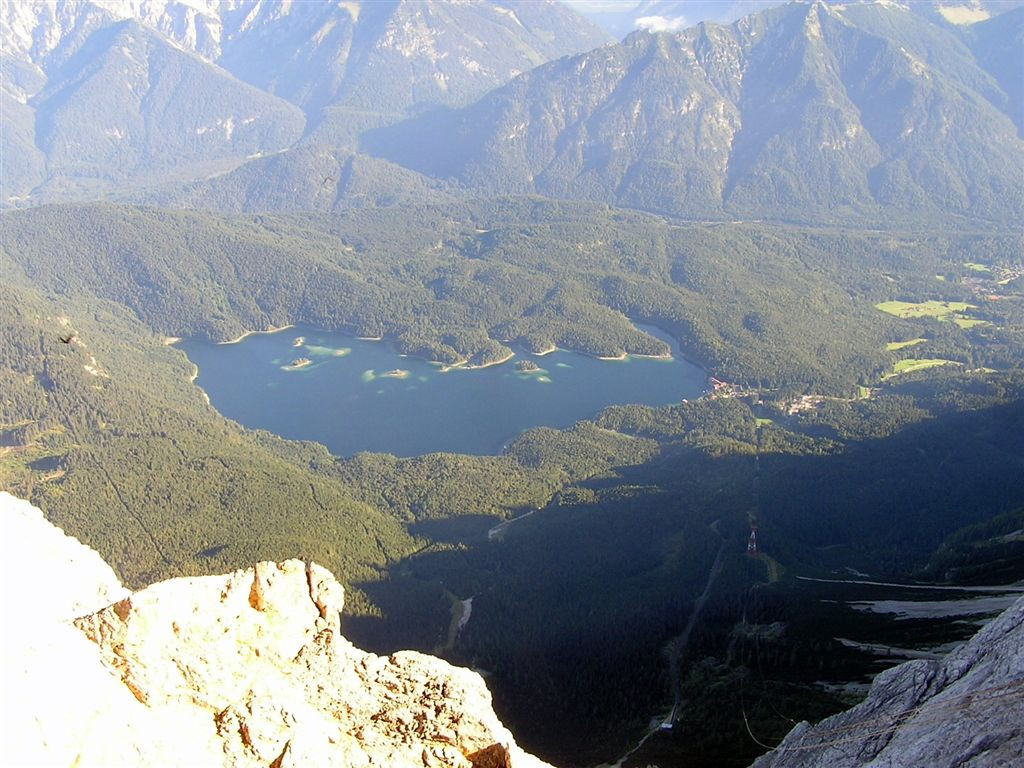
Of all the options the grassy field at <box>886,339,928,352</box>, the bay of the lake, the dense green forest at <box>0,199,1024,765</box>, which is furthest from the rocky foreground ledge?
the grassy field at <box>886,339,928,352</box>

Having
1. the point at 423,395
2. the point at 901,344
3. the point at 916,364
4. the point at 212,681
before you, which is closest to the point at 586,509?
the point at 423,395

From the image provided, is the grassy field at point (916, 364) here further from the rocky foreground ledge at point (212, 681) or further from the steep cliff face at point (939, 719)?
the rocky foreground ledge at point (212, 681)

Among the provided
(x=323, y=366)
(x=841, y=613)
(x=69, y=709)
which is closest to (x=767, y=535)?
(x=841, y=613)

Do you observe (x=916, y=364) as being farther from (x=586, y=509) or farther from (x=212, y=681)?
(x=212, y=681)

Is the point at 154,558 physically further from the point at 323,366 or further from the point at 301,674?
the point at 323,366

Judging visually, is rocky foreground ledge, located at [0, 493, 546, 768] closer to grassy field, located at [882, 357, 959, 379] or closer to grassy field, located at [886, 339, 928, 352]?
grassy field, located at [882, 357, 959, 379]

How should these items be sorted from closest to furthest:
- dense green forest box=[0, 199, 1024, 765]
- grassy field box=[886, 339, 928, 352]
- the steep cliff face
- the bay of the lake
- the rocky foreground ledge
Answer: the rocky foreground ledge, the steep cliff face, dense green forest box=[0, 199, 1024, 765], the bay of the lake, grassy field box=[886, 339, 928, 352]
